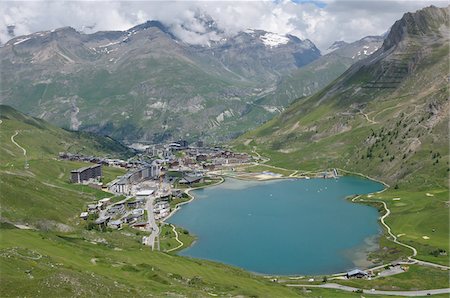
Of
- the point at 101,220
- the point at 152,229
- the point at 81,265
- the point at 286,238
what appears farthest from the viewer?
the point at 152,229

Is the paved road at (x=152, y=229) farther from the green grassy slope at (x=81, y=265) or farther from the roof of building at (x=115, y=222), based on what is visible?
the roof of building at (x=115, y=222)

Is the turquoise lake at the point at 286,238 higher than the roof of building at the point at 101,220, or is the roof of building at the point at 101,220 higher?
the roof of building at the point at 101,220

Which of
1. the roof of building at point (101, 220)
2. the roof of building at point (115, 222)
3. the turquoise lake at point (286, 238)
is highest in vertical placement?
the roof of building at point (101, 220)

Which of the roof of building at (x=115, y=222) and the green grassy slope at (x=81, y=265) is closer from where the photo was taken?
the green grassy slope at (x=81, y=265)

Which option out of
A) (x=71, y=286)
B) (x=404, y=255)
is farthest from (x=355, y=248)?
(x=71, y=286)

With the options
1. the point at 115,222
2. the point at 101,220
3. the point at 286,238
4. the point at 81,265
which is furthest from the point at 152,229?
the point at 81,265

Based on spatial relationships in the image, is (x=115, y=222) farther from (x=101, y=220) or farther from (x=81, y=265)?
(x=81, y=265)

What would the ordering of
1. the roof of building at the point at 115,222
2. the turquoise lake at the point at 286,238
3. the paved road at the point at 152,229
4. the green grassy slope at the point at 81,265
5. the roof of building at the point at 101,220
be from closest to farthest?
the green grassy slope at the point at 81,265, the turquoise lake at the point at 286,238, the paved road at the point at 152,229, the roof of building at the point at 101,220, the roof of building at the point at 115,222

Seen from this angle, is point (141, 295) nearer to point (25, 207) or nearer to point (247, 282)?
point (247, 282)

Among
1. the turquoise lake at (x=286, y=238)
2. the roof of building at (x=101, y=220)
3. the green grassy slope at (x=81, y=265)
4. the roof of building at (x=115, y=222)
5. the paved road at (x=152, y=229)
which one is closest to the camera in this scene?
the green grassy slope at (x=81, y=265)

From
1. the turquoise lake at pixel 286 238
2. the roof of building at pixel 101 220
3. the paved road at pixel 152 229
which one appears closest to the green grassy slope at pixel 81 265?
the paved road at pixel 152 229

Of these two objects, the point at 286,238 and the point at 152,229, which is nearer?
the point at 286,238
